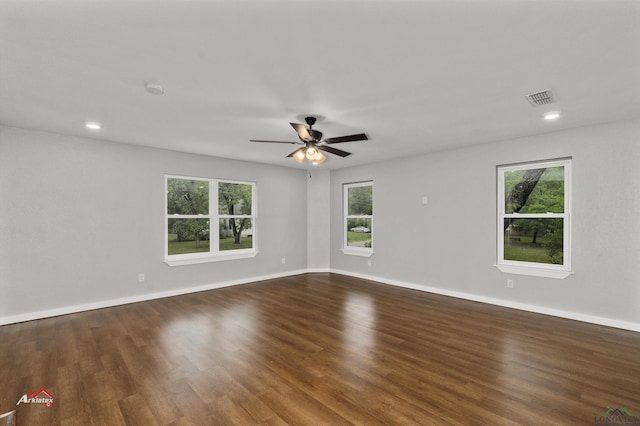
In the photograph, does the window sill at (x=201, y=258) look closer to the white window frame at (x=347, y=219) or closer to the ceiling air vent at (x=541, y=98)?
the white window frame at (x=347, y=219)

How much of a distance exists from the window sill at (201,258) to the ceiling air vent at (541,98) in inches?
200

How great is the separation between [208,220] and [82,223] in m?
1.90

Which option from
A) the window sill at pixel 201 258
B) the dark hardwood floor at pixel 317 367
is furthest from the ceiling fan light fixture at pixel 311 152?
the window sill at pixel 201 258

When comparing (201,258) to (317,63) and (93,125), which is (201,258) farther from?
(317,63)

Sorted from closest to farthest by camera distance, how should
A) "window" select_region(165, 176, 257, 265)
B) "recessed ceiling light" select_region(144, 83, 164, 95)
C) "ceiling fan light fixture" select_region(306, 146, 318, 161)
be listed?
1. "recessed ceiling light" select_region(144, 83, 164, 95)
2. "ceiling fan light fixture" select_region(306, 146, 318, 161)
3. "window" select_region(165, 176, 257, 265)

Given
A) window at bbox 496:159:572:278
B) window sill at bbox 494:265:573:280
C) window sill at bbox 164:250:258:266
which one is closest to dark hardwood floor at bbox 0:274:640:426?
window sill at bbox 494:265:573:280

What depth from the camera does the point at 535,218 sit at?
13.7 feet

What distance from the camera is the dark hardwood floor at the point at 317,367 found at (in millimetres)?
1977

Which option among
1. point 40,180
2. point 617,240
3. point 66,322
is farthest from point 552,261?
point 40,180

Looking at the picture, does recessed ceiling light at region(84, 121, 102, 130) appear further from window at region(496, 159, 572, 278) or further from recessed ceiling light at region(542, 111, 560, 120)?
window at region(496, 159, 572, 278)

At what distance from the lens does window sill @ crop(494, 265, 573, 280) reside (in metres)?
3.83

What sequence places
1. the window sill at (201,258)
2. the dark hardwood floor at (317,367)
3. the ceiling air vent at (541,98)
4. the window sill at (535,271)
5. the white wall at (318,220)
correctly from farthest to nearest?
the white wall at (318,220) → the window sill at (201,258) → the window sill at (535,271) → the ceiling air vent at (541,98) → the dark hardwood floor at (317,367)

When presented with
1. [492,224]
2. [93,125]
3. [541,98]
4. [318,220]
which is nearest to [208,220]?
[93,125]

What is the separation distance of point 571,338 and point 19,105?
251 inches
